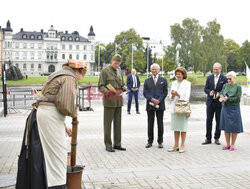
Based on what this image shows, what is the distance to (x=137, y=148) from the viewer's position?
25.5ft

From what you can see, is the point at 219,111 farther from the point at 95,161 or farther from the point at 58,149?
the point at 58,149

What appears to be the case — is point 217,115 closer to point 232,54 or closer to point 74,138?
point 74,138

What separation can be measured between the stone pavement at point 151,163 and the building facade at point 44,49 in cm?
11138

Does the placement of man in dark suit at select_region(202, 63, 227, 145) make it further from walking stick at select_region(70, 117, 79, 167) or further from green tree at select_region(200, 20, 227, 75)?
green tree at select_region(200, 20, 227, 75)

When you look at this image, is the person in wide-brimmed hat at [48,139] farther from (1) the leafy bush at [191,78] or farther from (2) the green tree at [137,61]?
(2) the green tree at [137,61]

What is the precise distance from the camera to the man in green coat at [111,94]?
7.39 m

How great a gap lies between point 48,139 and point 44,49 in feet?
409

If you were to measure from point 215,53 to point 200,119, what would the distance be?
58817 millimetres

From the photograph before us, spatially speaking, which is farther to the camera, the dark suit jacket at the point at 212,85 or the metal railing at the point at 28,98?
the metal railing at the point at 28,98

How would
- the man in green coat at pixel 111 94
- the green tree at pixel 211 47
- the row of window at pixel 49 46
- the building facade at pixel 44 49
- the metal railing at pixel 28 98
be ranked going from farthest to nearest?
the row of window at pixel 49 46, the building facade at pixel 44 49, the green tree at pixel 211 47, the metal railing at pixel 28 98, the man in green coat at pixel 111 94

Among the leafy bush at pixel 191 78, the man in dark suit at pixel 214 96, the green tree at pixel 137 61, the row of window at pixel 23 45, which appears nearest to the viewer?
the man in dark suit at pixel 214 96

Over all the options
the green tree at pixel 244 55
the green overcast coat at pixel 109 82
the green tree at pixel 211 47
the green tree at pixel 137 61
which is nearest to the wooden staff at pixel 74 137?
the green overcast coat at pixel 109 82

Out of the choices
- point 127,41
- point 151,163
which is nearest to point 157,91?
point 151,163

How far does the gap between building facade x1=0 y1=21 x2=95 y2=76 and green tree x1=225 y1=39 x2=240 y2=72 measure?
159ft
